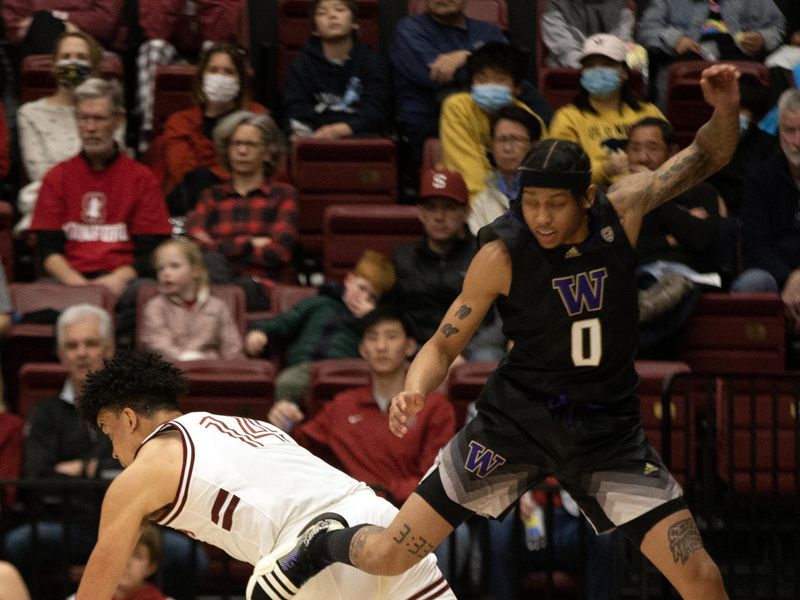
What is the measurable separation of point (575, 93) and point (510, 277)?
4.70 m

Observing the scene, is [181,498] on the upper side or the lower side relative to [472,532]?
upper

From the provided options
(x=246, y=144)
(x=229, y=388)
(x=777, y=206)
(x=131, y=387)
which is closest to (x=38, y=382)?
(x=229, y=388)

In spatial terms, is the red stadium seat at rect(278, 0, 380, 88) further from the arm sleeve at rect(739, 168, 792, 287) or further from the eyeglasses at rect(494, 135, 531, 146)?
the arm sleeve at rect(739, 168, 792, 287)

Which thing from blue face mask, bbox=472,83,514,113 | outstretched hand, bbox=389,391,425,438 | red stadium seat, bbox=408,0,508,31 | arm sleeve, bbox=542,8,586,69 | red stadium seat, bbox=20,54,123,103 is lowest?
outstretched hand, bbox=389,391,425,438

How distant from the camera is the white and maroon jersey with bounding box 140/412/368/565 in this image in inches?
186

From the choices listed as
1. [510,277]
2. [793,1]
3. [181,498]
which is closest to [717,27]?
[793,1]

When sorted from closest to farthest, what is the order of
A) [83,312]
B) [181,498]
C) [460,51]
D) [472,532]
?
1. [181,498]
2. [472,532]
3. [83,312]
4. [460,51]

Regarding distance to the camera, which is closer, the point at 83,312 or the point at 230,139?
the point at 83,312

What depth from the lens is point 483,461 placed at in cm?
501

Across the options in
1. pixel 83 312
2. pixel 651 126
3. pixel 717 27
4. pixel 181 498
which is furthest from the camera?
pixel 717 27

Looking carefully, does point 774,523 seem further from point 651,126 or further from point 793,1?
point 793,1

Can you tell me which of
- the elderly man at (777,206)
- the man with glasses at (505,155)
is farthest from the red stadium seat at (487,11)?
the elderly man at (777,206)

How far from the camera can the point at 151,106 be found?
372 inches

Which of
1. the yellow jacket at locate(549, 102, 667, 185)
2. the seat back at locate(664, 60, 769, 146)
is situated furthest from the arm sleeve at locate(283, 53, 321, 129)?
the seat back at locate(664, 60, 769, 146)
